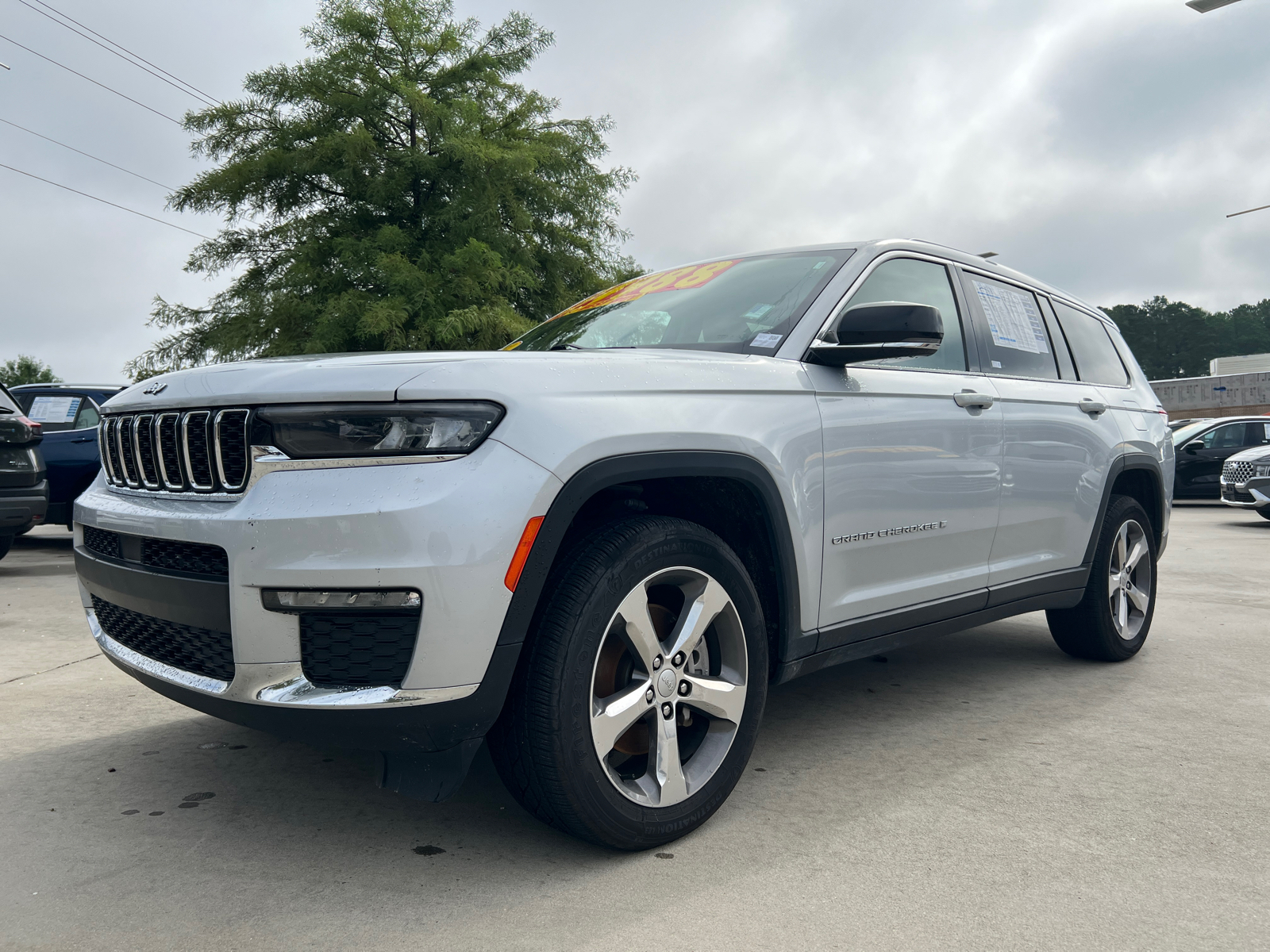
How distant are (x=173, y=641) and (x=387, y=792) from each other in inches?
34.0

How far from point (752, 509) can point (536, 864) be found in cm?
112

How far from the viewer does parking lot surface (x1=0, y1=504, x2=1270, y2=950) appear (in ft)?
6.98

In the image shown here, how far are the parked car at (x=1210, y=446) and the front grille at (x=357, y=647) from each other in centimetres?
1684

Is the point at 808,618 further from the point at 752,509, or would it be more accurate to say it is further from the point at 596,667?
the point at 596,667

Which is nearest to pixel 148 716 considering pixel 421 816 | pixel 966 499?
pixel 421 816

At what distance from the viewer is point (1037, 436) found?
3.95m

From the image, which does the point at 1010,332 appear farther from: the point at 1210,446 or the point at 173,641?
the point at 1210,446

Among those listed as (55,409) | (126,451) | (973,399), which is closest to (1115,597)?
(973,399)

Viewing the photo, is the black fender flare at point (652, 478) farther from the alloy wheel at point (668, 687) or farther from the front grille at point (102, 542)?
the front grille at point (102, 542)

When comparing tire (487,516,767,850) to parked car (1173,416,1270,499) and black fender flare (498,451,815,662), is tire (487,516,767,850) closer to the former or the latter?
black fender flare (498,451,815,662)

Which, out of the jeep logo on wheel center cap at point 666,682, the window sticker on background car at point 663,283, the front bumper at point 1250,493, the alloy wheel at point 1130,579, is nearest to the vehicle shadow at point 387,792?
the jeep logo on wheel center cap at point 666,682

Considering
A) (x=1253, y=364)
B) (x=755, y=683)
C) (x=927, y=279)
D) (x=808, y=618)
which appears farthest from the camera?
(x=1253, y=364)

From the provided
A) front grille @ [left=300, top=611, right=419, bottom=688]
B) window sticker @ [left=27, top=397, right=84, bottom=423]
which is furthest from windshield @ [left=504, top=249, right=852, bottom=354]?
window sticker @ [left=27, top=397, right=84, bottom=423]

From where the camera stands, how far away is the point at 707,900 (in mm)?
2254
